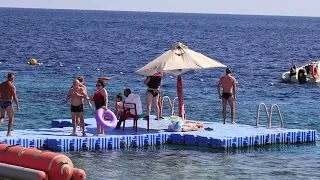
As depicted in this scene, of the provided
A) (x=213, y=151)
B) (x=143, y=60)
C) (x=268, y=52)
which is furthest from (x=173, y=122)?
(x=268, y=52)

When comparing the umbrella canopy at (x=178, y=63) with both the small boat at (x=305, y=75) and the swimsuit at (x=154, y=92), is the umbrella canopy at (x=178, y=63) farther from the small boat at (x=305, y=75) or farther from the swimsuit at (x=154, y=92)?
the small boat at (x=305, y=75)

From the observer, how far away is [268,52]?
8400 cm

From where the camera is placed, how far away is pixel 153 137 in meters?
23.2

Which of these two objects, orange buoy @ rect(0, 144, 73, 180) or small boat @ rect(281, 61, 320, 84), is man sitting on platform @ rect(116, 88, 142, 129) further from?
small boat @ rect(281, 61, 320, 84)

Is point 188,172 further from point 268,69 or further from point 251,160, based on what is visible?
point 268,69

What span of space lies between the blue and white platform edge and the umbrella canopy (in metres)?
1.61

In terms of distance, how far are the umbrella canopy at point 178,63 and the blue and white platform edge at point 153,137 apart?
1.61 metres

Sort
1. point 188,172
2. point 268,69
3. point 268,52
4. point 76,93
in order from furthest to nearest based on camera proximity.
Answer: point 268,52 < point 268,69 < point 76,93 < point 188,172

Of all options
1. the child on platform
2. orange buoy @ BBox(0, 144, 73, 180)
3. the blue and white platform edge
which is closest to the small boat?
the blue and white platform edge

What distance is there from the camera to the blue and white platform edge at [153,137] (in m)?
21.9

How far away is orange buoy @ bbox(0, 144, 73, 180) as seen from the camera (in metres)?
17.5

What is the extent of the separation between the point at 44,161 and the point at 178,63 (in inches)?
291

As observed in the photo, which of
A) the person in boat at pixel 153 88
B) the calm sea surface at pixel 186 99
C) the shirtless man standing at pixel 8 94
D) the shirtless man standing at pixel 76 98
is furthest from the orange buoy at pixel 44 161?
the person in boat at pixel 153 88

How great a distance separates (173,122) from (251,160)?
107 inches
